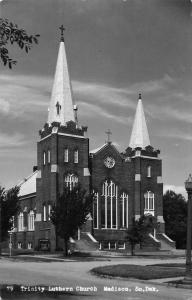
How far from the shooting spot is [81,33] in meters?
19.0

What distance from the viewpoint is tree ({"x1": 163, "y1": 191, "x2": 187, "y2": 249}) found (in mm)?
65750

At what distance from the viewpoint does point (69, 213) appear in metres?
42.2

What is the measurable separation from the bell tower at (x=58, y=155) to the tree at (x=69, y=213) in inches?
446

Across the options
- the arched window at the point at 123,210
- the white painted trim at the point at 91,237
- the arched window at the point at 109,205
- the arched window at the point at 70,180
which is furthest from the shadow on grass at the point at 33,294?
the arched window at the point at 123,210

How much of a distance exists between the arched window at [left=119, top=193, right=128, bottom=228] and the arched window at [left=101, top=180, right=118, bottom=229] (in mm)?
834

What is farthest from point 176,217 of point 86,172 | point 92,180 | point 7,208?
point 7,208

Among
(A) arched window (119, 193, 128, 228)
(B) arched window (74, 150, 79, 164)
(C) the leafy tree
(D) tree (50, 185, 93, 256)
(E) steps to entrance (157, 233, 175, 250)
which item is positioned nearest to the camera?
(D) tree (50, 185, 93, 256)

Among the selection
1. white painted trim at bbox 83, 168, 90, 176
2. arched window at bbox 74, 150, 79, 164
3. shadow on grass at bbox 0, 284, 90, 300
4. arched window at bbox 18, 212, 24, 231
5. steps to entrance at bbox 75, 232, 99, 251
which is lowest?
steps to entrance at bbox 75, 232, 99, 251

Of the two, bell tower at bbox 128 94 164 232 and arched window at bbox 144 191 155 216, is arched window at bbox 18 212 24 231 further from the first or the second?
arched window at bbox 144 191 155 216

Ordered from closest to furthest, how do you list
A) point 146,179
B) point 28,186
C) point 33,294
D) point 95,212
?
point 33,294 < point 95,212 < point 146,179 < point 28,186

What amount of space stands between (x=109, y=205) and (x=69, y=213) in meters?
17.4

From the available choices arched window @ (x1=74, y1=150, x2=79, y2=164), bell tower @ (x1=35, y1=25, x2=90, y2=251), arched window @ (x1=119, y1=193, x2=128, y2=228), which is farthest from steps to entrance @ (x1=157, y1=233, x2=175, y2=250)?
arched window @ (x1=74, y1=150, x2=79, y2=164)

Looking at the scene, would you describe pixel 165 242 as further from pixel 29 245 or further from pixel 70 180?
pixel 29 245

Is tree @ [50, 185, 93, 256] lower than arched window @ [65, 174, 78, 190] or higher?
lower
